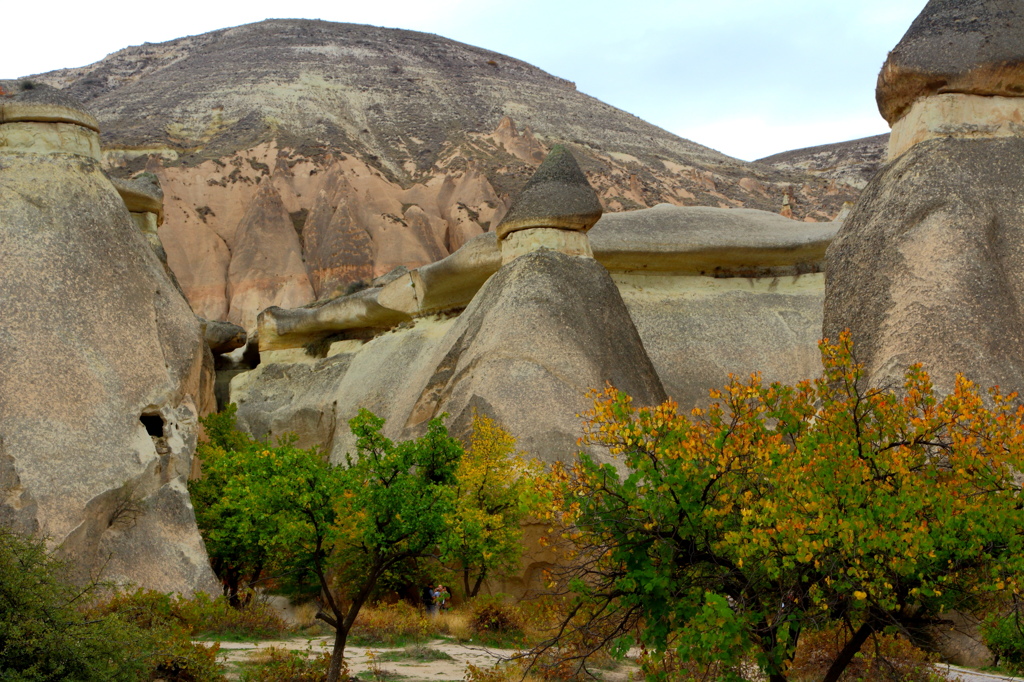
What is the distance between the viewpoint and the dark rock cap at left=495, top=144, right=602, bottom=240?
14.6 meters

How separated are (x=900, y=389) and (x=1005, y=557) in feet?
13.9

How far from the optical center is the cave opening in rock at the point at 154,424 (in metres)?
12.4

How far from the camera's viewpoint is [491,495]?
1120 cm

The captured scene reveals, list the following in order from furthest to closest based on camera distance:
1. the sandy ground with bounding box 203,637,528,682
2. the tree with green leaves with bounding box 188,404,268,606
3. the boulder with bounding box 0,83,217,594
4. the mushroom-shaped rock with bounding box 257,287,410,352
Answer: the mushroom-shaped rock with bounding box 257,287,410,352, the tree with green leaves with bounding box 188,404,268,606, the boulder with bounding box 0,83,217,594, the sandy ground with bounding box 203,637,528,682

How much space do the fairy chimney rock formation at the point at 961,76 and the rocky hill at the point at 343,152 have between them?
24515 millimetres

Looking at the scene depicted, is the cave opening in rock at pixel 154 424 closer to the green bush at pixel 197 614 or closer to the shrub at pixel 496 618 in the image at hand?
the green bush at pixel 197 614

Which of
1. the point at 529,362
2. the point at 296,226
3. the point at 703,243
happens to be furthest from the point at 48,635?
the point at 296,226

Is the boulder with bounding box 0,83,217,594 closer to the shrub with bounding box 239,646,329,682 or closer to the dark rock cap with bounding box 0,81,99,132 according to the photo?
the dark rock cap with bounding box 0,81,99,132

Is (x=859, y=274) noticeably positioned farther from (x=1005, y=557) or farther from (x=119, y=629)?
(x=119, y=629)

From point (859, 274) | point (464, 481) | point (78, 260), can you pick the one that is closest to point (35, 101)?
point (78, 260)

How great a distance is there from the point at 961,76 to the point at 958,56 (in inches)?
9.5

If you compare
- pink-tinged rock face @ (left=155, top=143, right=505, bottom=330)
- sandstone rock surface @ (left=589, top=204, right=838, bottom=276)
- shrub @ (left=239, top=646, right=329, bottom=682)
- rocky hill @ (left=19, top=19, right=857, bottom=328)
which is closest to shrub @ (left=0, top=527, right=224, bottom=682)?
shrub @ (left=239, top=646, right=329, bottom=682)

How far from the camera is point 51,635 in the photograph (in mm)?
6727

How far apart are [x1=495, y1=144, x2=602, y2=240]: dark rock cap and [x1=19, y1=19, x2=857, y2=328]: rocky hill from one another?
19.8 m
